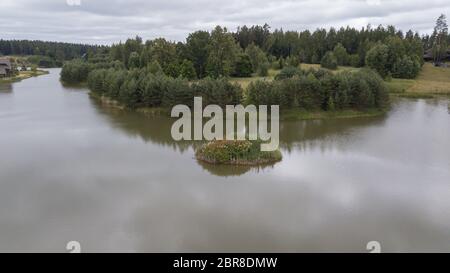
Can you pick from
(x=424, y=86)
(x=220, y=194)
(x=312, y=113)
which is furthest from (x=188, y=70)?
(x=220, y=194)

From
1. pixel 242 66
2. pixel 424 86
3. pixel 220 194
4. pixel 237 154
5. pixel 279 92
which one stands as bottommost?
pixel 220 194

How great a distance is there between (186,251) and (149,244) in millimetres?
1127

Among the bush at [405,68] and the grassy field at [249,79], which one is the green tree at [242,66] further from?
the bush at [405,68]

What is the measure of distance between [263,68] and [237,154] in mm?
28237

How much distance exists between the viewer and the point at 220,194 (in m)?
14.1

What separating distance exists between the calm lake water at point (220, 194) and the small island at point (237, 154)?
1.80 ft

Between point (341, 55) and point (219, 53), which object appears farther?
point (341, 55)

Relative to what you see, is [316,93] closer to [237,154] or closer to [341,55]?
[237,154]

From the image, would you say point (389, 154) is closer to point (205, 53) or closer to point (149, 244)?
point (149, 244)

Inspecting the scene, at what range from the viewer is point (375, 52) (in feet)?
153

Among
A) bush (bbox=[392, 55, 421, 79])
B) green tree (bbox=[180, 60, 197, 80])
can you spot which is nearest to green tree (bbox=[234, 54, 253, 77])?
green tree (bbox=[180, 60, 197, 80])

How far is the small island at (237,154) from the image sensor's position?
17500 mm

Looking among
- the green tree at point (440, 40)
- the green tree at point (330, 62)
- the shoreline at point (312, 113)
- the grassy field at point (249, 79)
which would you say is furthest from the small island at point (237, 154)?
the green tree at point (440, 40)

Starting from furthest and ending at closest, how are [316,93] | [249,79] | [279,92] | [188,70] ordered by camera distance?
[249,79] → [188,70] → [316,93] → [279,92]
